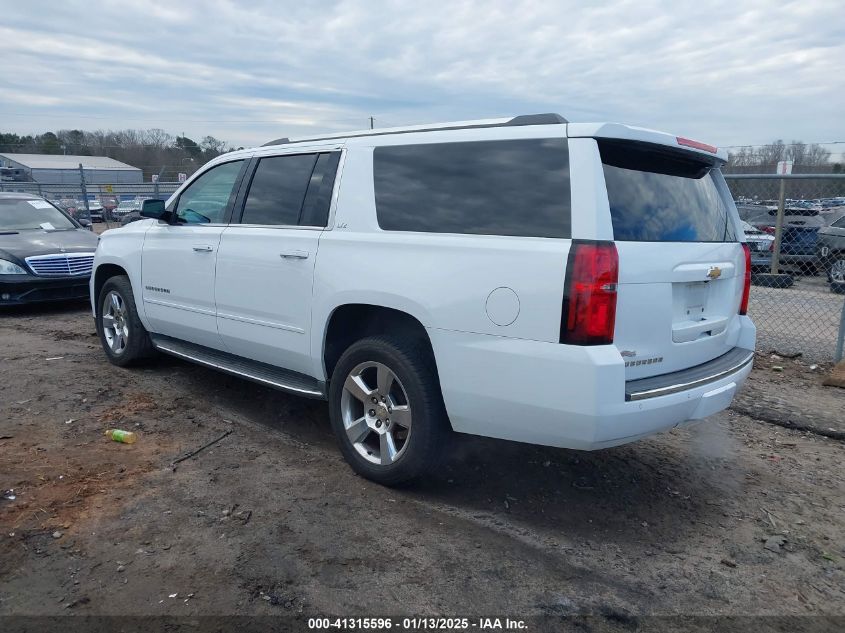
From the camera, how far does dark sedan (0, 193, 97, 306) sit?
28.9 ft

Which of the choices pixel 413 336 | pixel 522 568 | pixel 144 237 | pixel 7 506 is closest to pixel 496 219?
pixel 413 336

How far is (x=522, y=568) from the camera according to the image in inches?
124

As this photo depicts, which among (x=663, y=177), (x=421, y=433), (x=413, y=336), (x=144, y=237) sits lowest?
(x=421, y=433)

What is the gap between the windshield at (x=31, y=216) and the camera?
9934mm

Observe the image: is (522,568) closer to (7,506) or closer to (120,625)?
(120,625)

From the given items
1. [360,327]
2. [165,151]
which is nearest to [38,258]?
[360,327]

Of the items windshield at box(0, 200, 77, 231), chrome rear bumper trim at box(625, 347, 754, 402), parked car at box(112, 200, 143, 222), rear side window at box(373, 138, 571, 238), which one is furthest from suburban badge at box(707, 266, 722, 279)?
parked car at box(112, 200, 143, 222)

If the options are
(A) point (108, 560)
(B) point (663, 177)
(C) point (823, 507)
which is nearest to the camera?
(A) point (108, 560)

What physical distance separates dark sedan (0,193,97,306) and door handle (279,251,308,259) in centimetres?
613

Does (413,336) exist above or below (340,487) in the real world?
above

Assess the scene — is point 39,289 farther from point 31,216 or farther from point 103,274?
point 103,274

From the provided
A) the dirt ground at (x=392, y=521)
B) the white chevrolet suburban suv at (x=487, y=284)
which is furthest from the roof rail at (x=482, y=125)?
the dirt ground at (x=392, y=521)

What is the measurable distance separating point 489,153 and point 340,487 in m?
2.07

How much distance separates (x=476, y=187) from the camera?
3.53 m
